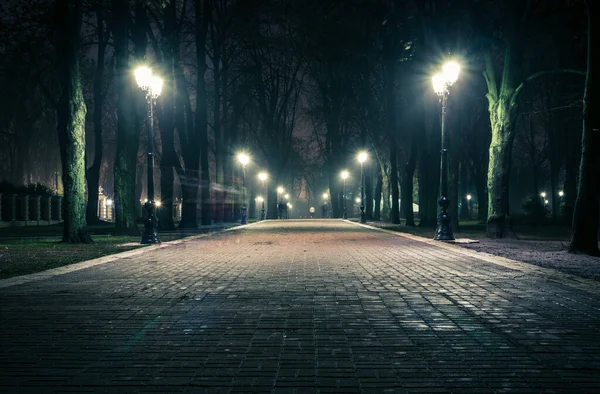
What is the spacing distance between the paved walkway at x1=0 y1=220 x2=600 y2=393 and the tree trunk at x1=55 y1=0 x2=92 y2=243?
29.2ft

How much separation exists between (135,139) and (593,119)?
60.4 feet

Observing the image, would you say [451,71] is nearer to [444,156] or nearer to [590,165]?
[444,156]

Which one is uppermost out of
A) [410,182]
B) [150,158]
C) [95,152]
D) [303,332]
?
[95,152]

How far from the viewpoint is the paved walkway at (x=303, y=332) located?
14.5 ft

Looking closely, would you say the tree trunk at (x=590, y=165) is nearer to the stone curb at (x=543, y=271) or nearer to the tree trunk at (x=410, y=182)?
Result: the stone curb at (x=543, y=271)

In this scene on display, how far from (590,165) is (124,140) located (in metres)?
18.0

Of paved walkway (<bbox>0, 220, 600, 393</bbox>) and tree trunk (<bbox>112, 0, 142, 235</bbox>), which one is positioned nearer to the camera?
paved walkway (<bbox>0, 220, 600, 393</bbox>)

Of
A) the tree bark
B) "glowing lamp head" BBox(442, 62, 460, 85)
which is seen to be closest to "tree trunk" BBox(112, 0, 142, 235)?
the tree bark

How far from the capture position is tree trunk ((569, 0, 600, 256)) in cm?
1370

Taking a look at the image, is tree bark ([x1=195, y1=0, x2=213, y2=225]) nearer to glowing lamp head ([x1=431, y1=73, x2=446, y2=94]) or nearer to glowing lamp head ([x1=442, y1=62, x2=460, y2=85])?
glowing lamp head ([x1=431, y1=73, x2=446, y2=94])

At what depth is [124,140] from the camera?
24.0 metres

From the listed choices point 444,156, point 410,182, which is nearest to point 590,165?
point 444,156

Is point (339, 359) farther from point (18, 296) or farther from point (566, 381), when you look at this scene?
point (18, 296)

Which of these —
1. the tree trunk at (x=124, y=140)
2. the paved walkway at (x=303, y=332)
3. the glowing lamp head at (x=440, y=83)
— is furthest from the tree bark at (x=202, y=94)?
the paved walkway at (x=303, y=332)
